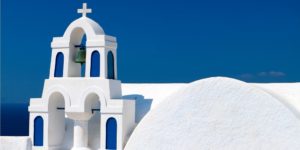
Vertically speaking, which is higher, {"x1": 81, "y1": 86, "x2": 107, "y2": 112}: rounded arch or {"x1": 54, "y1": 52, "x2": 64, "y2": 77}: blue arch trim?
{"x1": 54, "y1": 52, "x2": 64, "y2": 77}: blue arch trim

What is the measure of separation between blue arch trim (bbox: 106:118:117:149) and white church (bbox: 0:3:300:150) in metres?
0.03

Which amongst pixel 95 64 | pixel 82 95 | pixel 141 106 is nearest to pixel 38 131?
pixel 82 95

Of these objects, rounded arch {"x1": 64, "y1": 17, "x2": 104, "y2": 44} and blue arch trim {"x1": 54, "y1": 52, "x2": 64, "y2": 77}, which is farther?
blue arch trim {"x1": 54, "y1": 52, "x2": 64, "y2": 77}

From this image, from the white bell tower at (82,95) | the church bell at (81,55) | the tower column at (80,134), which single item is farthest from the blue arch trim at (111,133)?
the church bell at (81,55)

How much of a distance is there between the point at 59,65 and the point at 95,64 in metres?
1.39

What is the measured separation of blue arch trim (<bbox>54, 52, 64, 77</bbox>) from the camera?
58.1 ft

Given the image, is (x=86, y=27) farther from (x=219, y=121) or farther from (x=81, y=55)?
(x=219, y=121)

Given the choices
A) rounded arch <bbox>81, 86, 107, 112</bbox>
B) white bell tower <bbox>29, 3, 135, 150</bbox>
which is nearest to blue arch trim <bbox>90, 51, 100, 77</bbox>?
white bell tower <bbox>29, 3, 135, 150</bbox>

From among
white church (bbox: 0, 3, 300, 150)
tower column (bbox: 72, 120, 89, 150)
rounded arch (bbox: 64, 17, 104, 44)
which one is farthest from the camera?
tower column (bbox: 72, 120, 89, 150)

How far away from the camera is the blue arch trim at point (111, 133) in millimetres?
16609

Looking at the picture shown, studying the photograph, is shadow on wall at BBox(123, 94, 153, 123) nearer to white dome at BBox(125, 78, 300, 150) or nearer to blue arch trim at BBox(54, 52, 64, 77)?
white dome at BBox(125, 78, 300, 150)

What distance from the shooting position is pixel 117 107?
54.0ft

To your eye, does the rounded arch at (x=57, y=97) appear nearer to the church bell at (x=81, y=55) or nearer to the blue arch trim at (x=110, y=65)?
the church bell at (x=81, y=55)

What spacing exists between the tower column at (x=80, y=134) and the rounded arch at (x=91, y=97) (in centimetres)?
57
